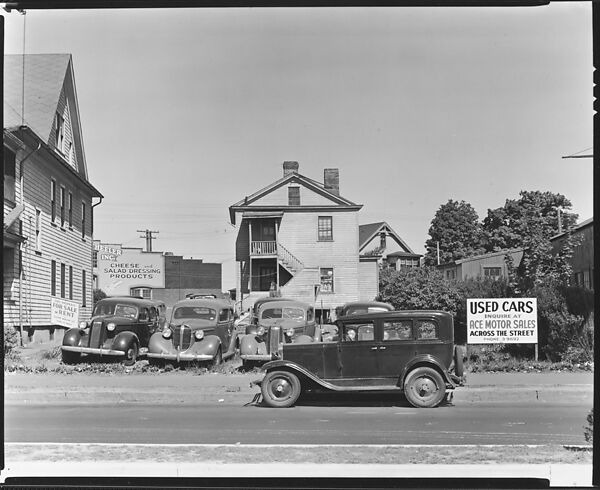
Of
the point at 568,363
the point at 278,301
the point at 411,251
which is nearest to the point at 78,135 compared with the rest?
the point at 278,301

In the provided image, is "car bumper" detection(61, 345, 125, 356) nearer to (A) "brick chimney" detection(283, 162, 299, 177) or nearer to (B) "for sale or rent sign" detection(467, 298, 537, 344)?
(A) "brick chimney" detection(283, 162, 299, 177)

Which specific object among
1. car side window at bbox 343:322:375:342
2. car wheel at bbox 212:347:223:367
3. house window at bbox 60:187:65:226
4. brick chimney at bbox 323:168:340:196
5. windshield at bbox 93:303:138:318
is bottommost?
car wheel at bbox 212:347:223:367

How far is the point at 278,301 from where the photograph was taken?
6.40 meters

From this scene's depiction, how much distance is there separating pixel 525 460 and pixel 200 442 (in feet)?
7.38

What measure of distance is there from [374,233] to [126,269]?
2.06 metres

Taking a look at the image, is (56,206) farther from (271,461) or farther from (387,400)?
(387,400)

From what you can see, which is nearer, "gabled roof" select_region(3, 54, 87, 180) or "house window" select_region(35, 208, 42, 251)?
"gabled roof" select_region(3, 54, 87, 180)

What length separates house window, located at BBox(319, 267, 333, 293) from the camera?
6.23 meters

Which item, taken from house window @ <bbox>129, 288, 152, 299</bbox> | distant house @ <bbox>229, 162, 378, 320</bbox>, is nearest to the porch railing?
distant house @ <bbox>229, 162, 378, 320</bbox>

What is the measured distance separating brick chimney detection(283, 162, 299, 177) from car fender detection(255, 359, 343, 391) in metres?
2.01

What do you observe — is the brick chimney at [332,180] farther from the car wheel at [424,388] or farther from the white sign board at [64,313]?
the white sign board at [64,313]

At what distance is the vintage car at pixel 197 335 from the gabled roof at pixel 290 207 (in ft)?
3.42

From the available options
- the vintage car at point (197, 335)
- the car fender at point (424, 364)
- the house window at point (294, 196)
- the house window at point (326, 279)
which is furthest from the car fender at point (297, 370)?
the house window at point (294, 196)

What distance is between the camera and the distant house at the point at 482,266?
5766mm
